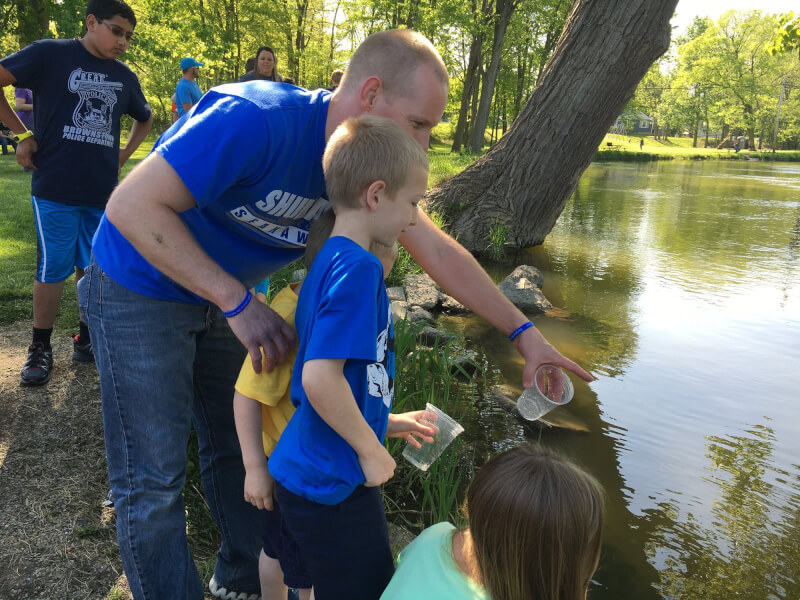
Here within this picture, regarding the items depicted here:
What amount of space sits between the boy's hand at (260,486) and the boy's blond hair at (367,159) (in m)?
0.70

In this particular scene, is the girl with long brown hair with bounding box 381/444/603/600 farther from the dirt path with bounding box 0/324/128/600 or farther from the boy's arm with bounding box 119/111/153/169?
the boy's arm with bounding box 119/111/153/169

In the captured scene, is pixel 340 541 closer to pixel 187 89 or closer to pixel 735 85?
pixel 187 89

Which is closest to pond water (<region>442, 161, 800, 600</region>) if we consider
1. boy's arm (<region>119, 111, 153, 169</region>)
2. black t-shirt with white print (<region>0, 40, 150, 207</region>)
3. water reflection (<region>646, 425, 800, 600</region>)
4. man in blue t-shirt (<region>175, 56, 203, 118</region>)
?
water reflection (<region>646, 425, 800, 600</region>)

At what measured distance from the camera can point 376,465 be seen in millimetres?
1410

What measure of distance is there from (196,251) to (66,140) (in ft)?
8.88

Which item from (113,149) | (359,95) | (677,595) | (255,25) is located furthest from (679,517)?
(255,25)

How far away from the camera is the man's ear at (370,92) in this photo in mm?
1623

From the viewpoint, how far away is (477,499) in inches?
→ 53.8

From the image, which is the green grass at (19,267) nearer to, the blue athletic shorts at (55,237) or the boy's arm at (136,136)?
the blue athletic shorts at (55,237)

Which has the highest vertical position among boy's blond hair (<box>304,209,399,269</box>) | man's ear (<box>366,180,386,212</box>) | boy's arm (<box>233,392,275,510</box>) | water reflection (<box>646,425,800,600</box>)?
man's ear (<box>366,180,386,212</box>)

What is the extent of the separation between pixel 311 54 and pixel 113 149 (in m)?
Answer: 27.5

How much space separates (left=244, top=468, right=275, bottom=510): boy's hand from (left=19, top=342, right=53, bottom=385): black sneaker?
2506mm

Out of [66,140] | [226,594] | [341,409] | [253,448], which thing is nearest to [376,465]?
[341,409]

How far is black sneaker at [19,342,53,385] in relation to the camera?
137 inches
